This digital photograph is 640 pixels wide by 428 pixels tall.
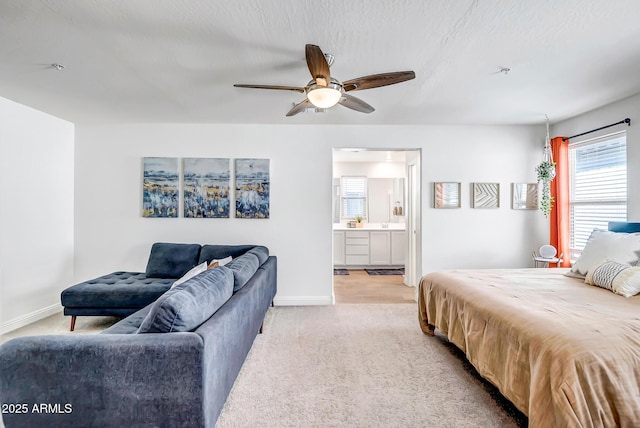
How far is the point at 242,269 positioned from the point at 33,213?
2.86 metres

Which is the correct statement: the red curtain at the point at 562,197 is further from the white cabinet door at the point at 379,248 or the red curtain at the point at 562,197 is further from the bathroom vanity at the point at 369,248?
the white cabinet door at the point at 379,248

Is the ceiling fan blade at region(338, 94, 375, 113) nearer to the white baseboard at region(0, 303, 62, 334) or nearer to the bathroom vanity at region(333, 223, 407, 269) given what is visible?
the white baseboard at region(0, 303, 62, 334)

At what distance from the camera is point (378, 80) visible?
6.98ft

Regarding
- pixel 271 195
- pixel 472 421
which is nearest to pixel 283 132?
pixel 271 195

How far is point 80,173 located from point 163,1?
3.33 m

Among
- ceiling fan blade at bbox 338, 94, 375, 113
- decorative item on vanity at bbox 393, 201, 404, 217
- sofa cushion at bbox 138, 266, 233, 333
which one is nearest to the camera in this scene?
sofa cushion at bbox 138, 266, 233, 333

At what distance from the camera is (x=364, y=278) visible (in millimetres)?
5820

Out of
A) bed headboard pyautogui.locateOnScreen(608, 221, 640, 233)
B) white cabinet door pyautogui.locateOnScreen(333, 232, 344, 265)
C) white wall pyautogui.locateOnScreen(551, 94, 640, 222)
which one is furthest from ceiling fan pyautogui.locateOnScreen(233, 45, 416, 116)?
white cabinet door pyautogui.locateOnScreen(333, 232, 344, 265)

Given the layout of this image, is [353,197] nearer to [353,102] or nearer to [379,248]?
[379,248]

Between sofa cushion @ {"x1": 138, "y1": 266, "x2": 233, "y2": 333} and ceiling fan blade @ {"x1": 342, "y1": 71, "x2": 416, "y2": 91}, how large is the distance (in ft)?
5.14

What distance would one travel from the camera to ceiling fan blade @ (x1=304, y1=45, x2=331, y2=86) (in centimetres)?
175

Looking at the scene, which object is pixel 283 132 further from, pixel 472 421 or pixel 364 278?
pixel 472 421

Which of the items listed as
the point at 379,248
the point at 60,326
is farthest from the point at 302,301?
the point at 379,248

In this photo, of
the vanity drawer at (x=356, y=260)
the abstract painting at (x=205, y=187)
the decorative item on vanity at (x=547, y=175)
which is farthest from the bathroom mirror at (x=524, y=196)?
the abstract painting at (x=205, y=187)
